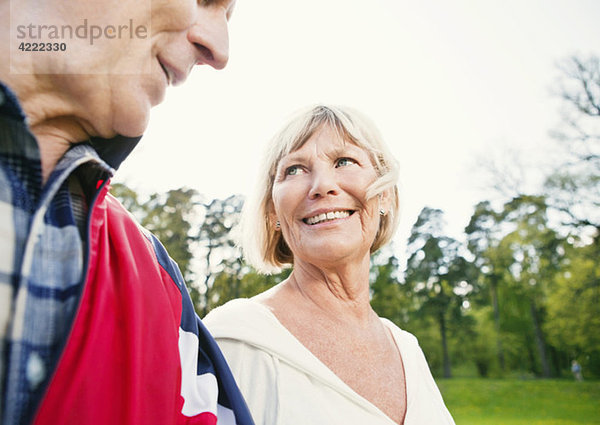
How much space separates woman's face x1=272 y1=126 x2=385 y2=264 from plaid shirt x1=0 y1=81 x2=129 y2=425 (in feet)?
4.81

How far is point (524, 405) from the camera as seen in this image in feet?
71.6

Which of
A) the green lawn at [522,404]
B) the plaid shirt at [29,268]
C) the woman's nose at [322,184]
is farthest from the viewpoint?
the green lawn at [522,404]

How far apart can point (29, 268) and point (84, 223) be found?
8.4 inches

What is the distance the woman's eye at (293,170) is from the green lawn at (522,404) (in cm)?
1742

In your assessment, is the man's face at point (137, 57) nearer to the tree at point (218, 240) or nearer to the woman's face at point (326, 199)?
the woman's face at point (326, 199)

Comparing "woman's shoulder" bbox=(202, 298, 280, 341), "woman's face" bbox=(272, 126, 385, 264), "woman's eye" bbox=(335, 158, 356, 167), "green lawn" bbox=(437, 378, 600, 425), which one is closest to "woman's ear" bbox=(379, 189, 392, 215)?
"woman's face" bbox=(272, 126, 385, 264)

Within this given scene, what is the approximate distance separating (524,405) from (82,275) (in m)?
25.9

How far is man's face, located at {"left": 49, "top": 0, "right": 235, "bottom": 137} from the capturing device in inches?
41.3

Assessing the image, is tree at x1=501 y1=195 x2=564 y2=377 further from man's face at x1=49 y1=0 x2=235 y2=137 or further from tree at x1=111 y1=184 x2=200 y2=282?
man's face at x1=49 y1=0 x2=235 y2=137

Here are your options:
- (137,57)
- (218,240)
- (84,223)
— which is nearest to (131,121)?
(137,57)

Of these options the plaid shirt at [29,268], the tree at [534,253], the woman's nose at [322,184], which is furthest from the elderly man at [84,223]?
the tree at [534,253]

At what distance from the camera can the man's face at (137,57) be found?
3.44 ft

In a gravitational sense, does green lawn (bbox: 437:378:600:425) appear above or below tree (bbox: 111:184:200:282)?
below

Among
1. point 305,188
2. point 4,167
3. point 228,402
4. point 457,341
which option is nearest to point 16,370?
point 4,167
